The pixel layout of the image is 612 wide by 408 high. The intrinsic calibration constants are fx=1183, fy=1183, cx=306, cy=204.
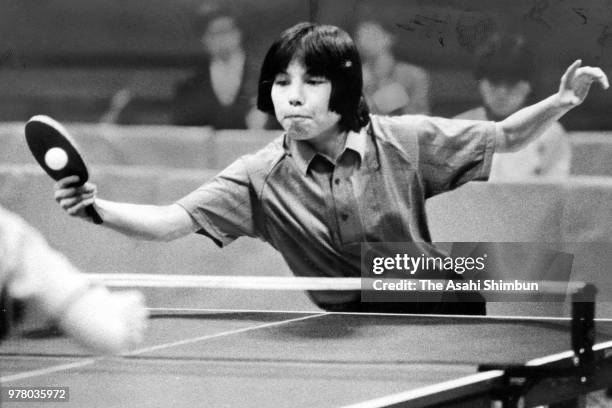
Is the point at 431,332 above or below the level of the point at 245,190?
below

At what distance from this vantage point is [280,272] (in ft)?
10.4

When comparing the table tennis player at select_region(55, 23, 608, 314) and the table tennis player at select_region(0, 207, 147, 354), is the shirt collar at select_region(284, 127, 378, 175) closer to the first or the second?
the table tennis player at select_region(55, 23, 608, 314)

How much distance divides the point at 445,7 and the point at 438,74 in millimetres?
175

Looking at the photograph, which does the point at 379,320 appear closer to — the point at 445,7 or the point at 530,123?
the point at 530,123

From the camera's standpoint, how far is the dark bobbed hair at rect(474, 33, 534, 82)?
3061mm

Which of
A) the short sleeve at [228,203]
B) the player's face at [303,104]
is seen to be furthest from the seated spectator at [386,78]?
the short sleeve at [228,203]

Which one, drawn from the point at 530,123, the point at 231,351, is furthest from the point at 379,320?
the point at 530,123

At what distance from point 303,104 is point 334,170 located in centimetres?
20

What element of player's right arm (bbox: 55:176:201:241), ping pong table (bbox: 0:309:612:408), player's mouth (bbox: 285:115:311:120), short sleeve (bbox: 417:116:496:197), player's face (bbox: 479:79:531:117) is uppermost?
player's face (bbox: 479:79:531:117)

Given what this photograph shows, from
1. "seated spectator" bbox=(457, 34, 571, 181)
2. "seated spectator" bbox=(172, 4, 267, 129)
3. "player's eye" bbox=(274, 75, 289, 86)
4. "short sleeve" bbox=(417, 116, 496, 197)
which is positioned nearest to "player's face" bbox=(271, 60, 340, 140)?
"player's eye" bbox=(274, 75, 289, 86)

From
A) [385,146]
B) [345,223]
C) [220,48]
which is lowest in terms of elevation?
[345,223]

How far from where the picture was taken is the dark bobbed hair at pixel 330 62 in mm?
3023

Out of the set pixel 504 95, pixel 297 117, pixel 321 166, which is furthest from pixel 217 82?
pixel 504 95

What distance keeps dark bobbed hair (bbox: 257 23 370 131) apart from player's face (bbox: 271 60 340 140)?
0.02 metres
